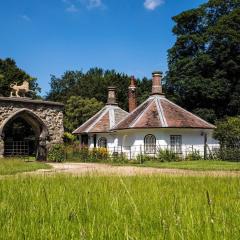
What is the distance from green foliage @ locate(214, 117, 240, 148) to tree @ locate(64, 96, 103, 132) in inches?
994

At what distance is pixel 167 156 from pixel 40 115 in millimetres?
9309

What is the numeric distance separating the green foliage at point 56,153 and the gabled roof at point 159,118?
17.9ft

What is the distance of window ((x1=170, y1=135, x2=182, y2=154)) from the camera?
110ft

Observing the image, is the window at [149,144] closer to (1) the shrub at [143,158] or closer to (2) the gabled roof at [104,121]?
(1) the shrub at [143,158]

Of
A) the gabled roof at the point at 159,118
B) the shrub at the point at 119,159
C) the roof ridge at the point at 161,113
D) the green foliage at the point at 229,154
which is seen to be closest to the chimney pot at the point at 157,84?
the gabled roof at the point at 159,118

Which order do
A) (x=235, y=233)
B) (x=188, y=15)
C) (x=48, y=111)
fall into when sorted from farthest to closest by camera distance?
(x=188, y=15)
(x=48, y=111)
(x=235, y=233)

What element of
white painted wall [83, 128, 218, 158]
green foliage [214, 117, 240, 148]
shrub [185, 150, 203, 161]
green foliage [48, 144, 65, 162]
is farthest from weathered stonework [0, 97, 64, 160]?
green foliage [214, 117, 240, 148]

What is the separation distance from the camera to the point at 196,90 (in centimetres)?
4672

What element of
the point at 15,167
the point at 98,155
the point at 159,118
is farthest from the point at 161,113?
the point at 15,167

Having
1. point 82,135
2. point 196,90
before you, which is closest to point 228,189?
point 82,135

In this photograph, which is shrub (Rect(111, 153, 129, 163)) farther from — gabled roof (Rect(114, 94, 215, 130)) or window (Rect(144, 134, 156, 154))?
gabled roof (Rect(114, 94, 215, 130))

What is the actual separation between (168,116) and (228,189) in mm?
27073

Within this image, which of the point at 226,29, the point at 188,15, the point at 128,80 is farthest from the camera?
the point at 128,80

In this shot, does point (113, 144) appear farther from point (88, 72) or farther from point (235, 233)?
point (88, 72)
